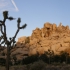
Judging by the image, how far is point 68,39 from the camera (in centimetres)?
7675

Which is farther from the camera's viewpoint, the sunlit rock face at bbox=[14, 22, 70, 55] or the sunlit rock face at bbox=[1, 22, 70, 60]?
the sunlit rock face at bbox=[14, 22, 70, 55]

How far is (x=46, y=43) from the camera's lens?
269 feet

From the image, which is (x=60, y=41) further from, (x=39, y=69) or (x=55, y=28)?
(x=39, y=69)

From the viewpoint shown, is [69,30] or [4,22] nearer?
[4,22]

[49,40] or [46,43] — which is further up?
[49,40]

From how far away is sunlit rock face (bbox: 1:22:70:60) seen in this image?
73.6 meters

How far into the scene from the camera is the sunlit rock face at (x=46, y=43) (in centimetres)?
7362

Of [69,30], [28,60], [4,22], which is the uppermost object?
[69,30]

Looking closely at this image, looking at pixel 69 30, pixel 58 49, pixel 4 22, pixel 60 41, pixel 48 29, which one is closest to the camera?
pixel 4 22

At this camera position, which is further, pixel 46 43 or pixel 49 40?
pixel 49 40

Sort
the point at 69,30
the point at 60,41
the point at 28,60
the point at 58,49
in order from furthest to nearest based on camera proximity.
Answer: the point at 69,30 < the point at 60,41 < the point at 58,49 < the point at 28,60

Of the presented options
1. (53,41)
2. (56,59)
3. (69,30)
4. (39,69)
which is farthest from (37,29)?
(39,69)

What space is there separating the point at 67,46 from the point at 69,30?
21810 mm

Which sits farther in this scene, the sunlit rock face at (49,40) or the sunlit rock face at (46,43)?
the sunlit rock face at (49,40)
